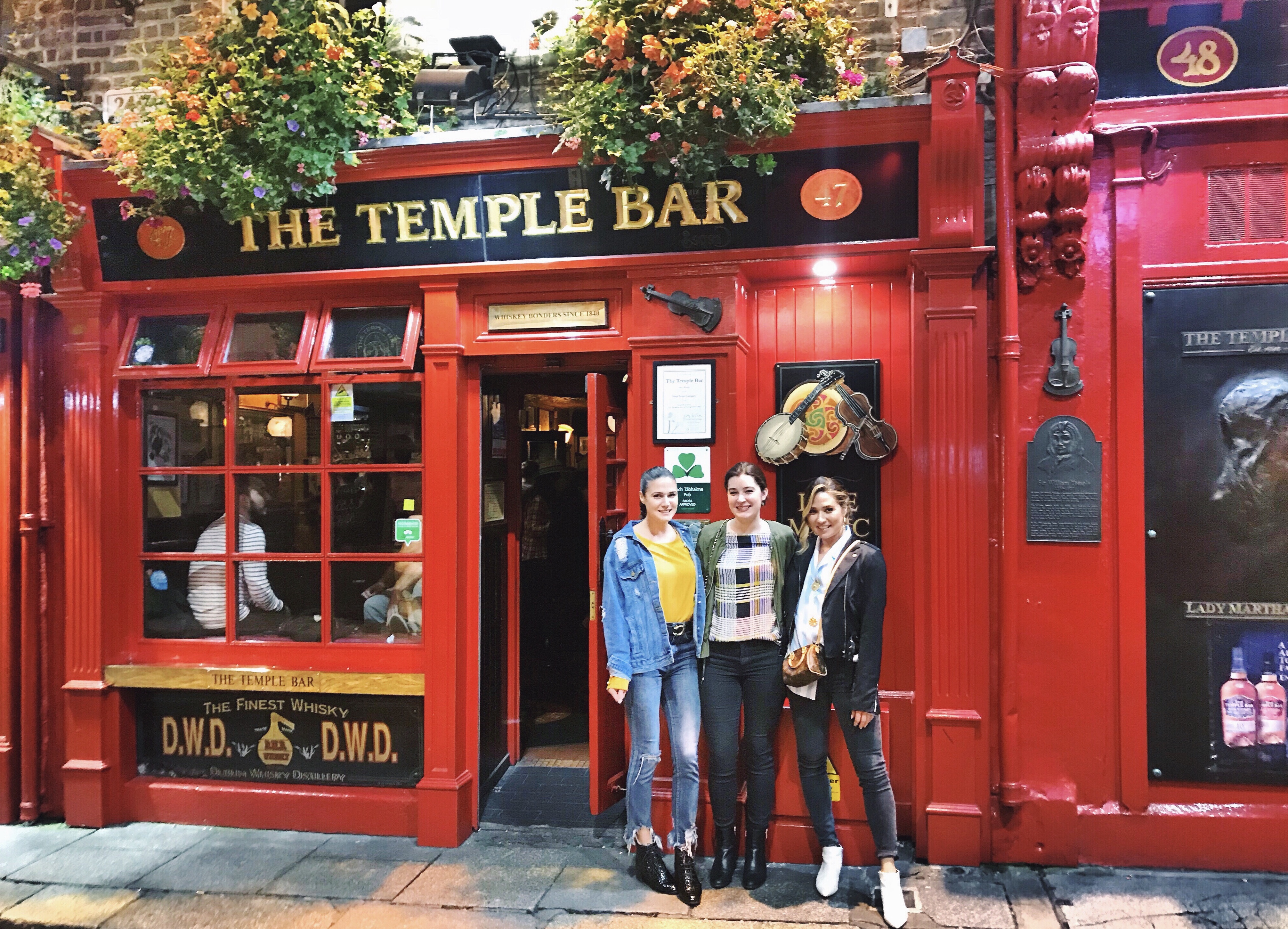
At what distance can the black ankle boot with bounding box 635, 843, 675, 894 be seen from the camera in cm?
397

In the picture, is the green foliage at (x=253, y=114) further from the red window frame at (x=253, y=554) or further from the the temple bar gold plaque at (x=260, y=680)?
the the temple bar gold plaque at (x=260, y=680)

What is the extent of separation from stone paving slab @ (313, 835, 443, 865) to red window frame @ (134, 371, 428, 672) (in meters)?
0.99

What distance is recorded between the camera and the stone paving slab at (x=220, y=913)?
379cm

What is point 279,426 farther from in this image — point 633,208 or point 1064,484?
point 1064,484

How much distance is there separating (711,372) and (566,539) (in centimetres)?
304

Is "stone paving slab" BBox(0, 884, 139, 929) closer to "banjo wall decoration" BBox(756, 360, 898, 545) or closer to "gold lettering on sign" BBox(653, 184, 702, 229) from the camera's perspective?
"banjo wall decoration" BBox(756, 360, 898, 545)

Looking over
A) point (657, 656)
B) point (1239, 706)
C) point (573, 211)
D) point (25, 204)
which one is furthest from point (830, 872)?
point (25, 204)

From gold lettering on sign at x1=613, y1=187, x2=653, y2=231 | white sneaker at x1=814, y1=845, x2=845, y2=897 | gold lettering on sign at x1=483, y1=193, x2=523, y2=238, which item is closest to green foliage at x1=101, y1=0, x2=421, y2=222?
gold lettering on sign at x1=483, y1=193, x2=523, y2=238

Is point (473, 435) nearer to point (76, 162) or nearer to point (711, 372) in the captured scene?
point (711, 372)

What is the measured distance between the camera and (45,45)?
5332 mm

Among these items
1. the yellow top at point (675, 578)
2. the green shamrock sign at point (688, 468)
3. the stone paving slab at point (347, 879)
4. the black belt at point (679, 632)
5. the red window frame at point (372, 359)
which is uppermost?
the red window frame at point (372, 359)

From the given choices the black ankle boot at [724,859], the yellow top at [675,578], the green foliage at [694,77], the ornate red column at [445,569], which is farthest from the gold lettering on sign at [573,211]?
the black ankle boot at [724,859]

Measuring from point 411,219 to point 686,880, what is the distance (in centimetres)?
395

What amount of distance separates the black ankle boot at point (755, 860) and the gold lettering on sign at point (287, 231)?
426cm
